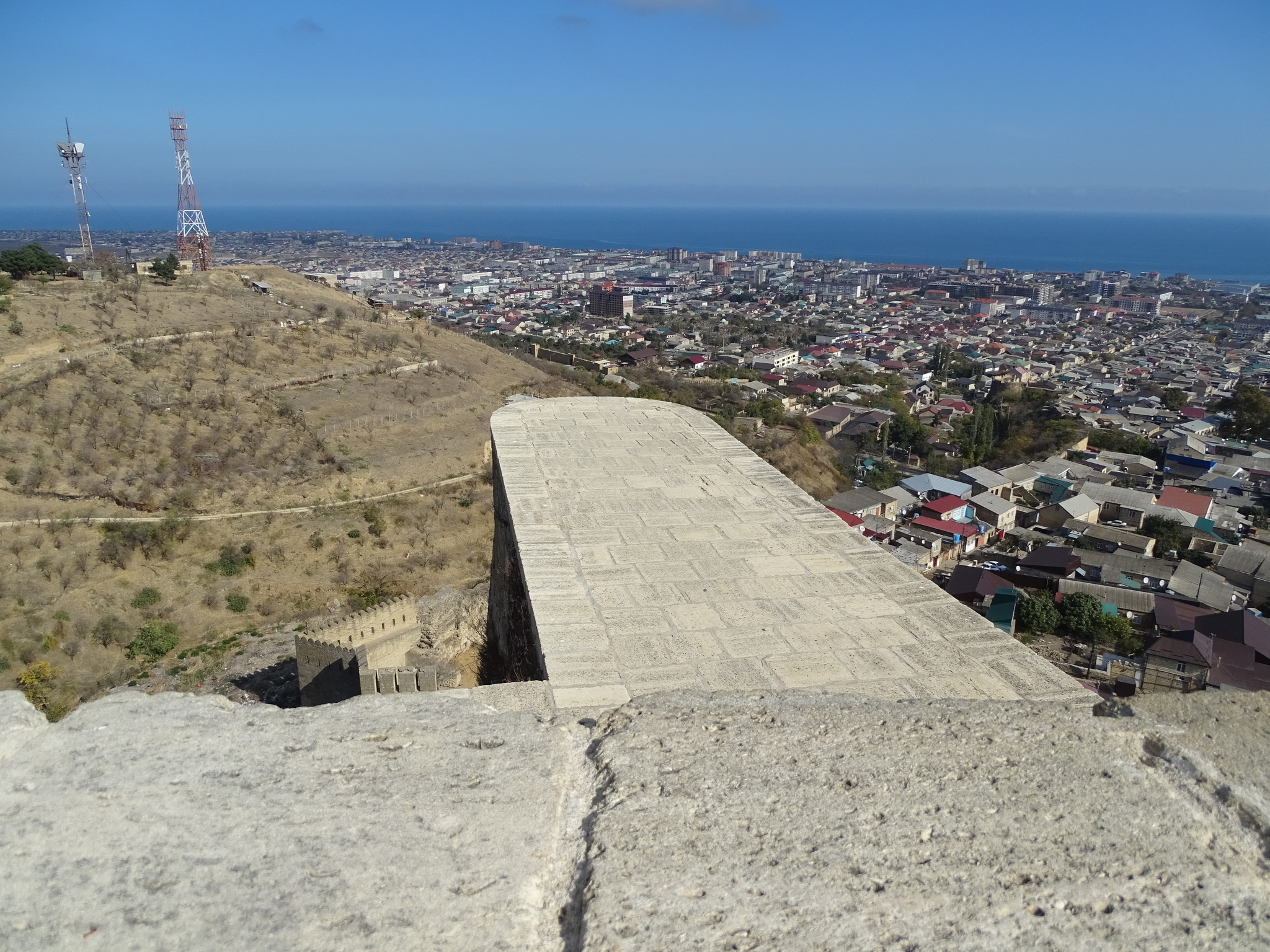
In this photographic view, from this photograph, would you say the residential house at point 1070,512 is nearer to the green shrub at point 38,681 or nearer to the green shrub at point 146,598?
the green shrub at point 146,598

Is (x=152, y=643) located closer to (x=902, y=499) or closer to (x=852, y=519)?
(x=852, y=519)

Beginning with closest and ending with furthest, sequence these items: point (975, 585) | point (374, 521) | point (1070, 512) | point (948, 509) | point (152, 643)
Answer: point (152, 643) < point (374, 521) < point (975, 585) < point (948, 509) < point (1070, 512)

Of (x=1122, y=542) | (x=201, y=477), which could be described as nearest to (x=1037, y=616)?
(x=1122, y=542)

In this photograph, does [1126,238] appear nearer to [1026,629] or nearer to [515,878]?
[1026,629]

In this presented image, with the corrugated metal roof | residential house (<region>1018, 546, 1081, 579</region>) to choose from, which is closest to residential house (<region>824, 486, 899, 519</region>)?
residential house (<region>1018, 546, 1081, 579</region>)

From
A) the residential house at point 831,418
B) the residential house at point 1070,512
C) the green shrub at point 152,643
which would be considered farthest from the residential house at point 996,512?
the green shrub at point 152,643

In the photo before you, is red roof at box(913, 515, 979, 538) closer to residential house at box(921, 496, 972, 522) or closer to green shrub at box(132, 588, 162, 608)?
residential house at box(921, 496, 972, 522)
